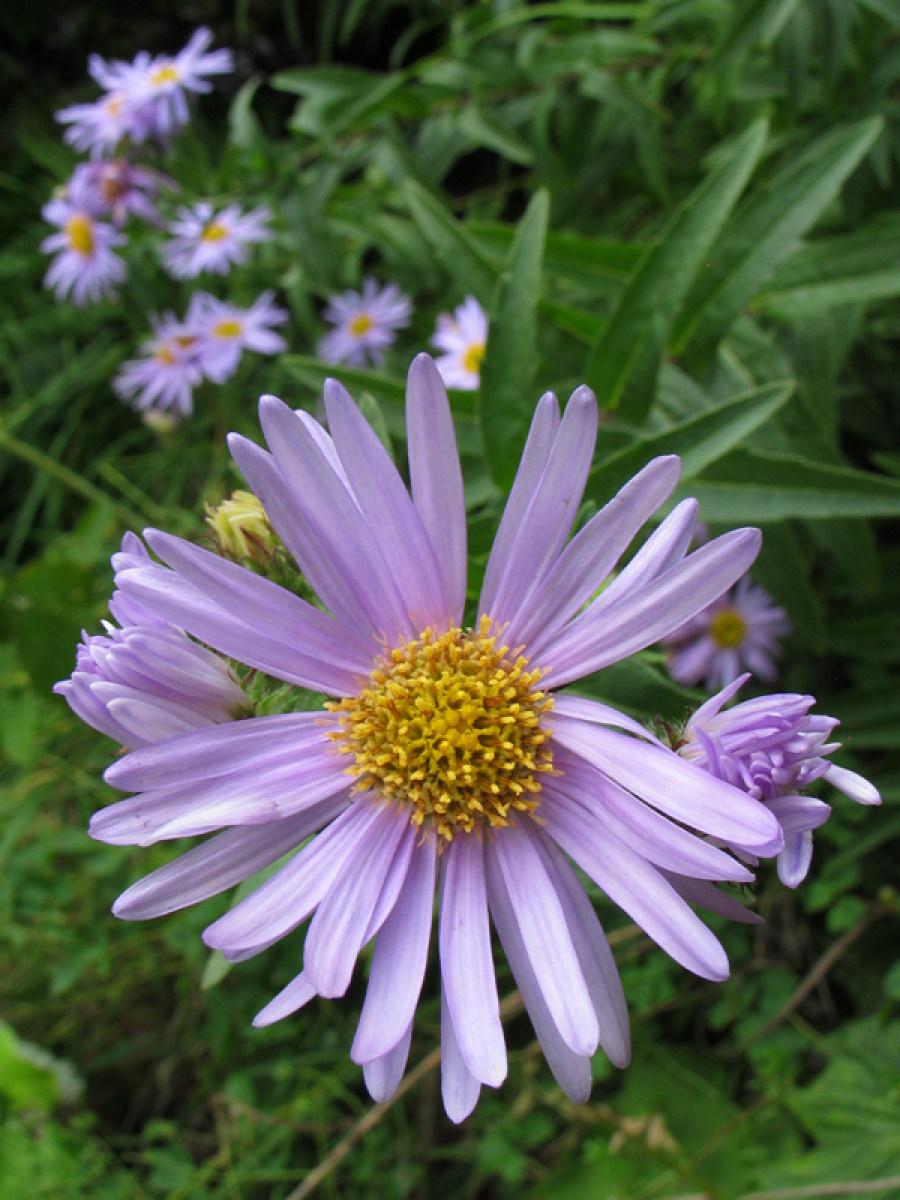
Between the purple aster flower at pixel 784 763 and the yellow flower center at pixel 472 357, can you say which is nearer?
the purple aster flower at pixel 784 763

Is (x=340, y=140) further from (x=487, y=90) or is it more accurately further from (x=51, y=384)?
(x=51, y=384)

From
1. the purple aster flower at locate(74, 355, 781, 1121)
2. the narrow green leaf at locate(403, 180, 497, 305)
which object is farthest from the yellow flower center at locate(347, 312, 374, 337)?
the purple aster flower at locate(74, 355, 781, 1121)

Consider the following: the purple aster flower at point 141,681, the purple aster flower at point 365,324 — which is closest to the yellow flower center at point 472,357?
the purple aster flower at point 365,324

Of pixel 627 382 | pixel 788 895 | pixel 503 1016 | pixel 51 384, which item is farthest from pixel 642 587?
pixel 51 384

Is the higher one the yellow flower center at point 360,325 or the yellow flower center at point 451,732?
the yellow flower center at point 360,325

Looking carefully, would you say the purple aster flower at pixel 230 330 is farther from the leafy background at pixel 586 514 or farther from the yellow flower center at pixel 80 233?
the yellow flower center at pixel 80 233

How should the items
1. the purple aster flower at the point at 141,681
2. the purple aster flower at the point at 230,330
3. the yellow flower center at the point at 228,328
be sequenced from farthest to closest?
1. the yellow flower center at the point at 228,328
2. the purple aster flower at the point at 230,330
3. the purple aster flower at the point at 141,681

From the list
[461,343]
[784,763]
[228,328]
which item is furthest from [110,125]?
[784,763]
